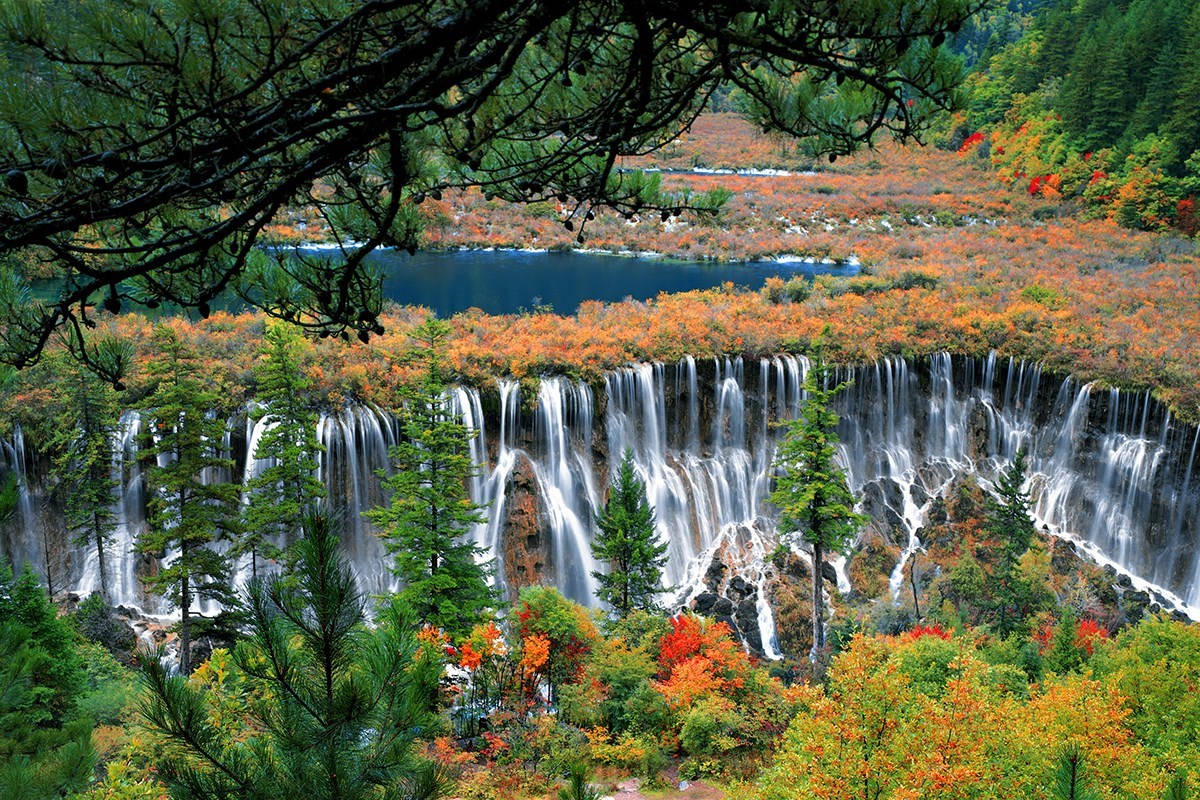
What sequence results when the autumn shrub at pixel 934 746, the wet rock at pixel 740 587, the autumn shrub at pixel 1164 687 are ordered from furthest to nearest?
1. the wet rock at pixel 740 587
2. the autumn shrub at pixel 1164 687
3. the autumn shrub at pixel 934 746

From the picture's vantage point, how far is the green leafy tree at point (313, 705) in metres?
3.64

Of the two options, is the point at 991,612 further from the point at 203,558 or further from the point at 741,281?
the point at 741,281

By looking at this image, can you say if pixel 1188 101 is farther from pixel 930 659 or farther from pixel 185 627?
pixel 185 627

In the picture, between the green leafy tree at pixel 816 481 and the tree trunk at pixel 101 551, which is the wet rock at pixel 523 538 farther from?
the tree trunk at pixel 101 551

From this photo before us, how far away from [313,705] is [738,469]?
23.3 meters

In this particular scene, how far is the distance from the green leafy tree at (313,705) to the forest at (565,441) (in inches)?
0.8

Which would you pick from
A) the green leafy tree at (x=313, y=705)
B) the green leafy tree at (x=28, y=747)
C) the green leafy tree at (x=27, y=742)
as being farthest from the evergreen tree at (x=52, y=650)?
the green leafy tree at (x=313, y=705)

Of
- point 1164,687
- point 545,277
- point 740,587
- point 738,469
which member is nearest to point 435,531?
point 740,587

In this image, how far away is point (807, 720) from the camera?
830 cm

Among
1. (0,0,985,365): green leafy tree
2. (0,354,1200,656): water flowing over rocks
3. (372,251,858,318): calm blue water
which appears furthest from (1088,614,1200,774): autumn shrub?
(372,251,858,318): calm blue water

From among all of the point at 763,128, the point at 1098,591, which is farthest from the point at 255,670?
the point at 1098,591

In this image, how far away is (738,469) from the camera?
86.8 ft

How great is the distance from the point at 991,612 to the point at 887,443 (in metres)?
7.62

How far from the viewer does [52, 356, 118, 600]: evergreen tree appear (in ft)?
64.6
